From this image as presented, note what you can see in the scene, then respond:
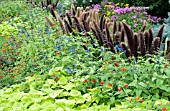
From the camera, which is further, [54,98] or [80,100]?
[54,98]

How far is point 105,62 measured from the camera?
3750 millimetres

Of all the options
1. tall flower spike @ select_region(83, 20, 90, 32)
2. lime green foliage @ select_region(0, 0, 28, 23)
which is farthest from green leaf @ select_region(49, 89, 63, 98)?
lime green foliage @ select_region(0, 0, 28, 23)

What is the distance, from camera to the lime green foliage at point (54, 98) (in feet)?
10.2

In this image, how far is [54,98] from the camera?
11.3ft

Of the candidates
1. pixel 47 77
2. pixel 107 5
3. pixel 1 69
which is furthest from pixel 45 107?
pixel 107 5

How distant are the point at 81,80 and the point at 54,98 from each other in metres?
0.33

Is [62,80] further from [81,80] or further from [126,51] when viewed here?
[126,51]

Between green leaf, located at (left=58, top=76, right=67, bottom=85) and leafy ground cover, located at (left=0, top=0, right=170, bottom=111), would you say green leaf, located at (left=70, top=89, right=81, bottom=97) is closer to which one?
leafy ground cover, located at (left=0, top=0, right=170, bottom=111)

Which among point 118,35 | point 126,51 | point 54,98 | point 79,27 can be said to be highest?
point 79,27

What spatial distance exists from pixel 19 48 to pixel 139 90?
7.65ft

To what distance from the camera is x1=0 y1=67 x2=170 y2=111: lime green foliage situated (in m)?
3.10

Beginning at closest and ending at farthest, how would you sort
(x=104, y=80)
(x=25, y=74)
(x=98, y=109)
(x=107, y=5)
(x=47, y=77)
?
(x=98, y=109), (x=104, y=80), (x=47, y=77), (x=25, y=74), (x=107, y=5)

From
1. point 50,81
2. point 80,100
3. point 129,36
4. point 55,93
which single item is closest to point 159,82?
point 80,100

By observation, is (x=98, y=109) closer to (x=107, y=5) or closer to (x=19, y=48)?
(x=19, y=48)
